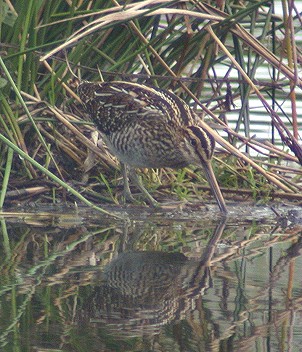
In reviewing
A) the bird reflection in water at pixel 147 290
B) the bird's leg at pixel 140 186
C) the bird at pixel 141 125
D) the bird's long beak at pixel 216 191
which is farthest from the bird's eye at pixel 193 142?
the bird reflection in water at pixel 147 290

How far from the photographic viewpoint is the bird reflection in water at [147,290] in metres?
3.88

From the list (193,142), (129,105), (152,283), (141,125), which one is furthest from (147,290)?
(129,105)

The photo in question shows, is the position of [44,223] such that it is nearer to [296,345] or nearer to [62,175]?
[62,175]

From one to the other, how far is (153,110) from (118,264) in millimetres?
1852

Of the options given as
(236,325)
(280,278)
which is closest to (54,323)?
(236,325)

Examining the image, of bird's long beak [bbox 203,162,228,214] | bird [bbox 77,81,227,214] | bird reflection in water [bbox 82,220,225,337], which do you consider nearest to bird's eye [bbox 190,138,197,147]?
bird [bbox 77,81,227,214]

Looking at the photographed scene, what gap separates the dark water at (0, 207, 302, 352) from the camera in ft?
12.0

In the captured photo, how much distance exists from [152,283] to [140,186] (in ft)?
6.54

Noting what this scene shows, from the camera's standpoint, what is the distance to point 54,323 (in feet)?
12.4

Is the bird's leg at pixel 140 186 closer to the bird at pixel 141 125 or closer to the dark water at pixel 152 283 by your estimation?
the bird at pixel 141 125

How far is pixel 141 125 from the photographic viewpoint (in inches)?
256

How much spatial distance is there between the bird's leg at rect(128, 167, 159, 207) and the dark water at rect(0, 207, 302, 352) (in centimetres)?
22

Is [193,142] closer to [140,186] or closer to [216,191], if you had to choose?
[216,191]

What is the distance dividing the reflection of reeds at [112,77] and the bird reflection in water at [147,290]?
1315mm
